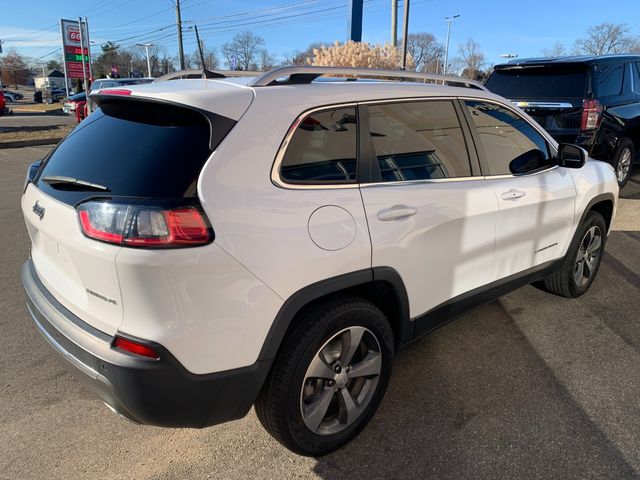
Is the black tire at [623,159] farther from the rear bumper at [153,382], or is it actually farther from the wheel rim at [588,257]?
the rear bumper at [153,382]

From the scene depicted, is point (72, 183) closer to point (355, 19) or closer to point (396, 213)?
point (396, 213)

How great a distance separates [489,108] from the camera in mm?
3193

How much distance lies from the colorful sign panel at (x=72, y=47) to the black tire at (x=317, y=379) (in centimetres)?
2818

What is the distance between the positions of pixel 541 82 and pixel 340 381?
21.7ft

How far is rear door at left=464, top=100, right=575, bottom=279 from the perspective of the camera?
308 cm

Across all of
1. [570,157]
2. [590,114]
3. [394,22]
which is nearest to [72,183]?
[570,157]

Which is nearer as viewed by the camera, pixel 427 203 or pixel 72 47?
pixel 427 203

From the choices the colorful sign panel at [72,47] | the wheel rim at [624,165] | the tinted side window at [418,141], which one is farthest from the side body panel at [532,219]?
the colorful sign panel at [72,47]

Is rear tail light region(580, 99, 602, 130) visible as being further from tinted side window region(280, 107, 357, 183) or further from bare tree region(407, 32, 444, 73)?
bare tree region(407, 32, 444, 73)

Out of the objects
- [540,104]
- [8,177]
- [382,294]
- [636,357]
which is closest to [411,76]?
[382,294]

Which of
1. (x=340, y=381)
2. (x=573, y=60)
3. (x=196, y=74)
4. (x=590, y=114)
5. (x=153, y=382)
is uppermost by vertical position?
(x=573, y=60)

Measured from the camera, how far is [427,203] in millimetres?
2566

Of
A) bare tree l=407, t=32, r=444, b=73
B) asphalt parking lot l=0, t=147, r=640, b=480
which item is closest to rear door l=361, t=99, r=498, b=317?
asphalt parking lot l=0, t=147, r=640, b=480

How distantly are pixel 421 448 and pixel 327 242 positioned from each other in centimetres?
117
